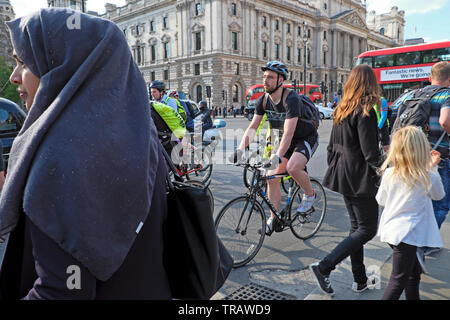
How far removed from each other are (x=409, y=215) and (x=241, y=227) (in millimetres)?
1662

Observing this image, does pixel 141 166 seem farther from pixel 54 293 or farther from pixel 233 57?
pixel 233 57

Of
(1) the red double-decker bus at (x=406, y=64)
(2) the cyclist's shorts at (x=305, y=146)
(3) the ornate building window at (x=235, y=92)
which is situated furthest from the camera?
(3) the ornate building window at (x=235, y=92)

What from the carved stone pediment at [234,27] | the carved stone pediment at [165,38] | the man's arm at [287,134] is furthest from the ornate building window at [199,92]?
the man's arm at [287,134]

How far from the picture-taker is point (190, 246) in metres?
1.19

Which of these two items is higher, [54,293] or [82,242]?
[82,242]

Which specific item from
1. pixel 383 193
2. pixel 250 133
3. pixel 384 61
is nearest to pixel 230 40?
pixel 384 61

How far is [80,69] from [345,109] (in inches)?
97.1

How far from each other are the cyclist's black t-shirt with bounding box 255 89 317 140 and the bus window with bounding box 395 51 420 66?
71.7ft

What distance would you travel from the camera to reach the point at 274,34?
58.5 m

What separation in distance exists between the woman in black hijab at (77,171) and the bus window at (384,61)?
2578 centimetres

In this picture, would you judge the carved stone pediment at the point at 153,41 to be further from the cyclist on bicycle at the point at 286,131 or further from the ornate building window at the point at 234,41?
the cyclist on bicycle at the point at 286,131

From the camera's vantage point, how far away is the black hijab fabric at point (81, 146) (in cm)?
91

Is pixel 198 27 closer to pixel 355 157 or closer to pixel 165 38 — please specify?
pixel 165 38
